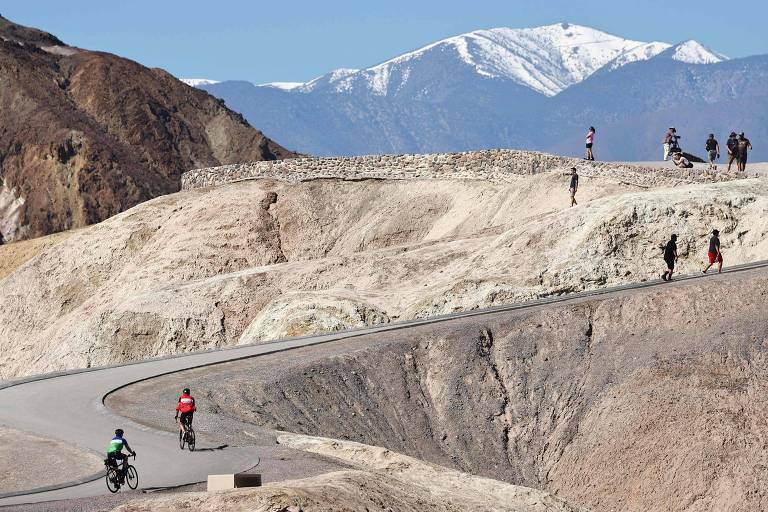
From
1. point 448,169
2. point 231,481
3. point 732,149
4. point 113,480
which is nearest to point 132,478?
point 113,480

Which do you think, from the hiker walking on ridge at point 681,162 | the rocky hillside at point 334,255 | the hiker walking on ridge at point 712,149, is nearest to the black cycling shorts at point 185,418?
the rocky hillside at point 334,255

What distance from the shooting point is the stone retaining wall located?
5950 cm

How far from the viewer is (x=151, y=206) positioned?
2936 inches

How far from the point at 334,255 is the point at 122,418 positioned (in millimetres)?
33678

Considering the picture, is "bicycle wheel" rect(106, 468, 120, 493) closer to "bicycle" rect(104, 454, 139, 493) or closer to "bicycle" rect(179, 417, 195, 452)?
"bicycle" rect(104, 454, 139, 493)

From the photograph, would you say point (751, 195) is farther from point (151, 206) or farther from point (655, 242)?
point (151, 206)

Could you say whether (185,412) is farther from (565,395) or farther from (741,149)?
(741,149)

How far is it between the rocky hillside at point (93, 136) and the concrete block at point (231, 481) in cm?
9559

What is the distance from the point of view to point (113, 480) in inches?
891

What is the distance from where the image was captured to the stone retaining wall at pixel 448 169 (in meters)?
59.5

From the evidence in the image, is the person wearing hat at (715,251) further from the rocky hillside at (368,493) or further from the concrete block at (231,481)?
the concrete block at (231,481)

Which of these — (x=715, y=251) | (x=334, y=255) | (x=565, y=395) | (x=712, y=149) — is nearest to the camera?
(x=565, y=395)

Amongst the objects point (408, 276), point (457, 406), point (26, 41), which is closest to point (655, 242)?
point (408, 276)

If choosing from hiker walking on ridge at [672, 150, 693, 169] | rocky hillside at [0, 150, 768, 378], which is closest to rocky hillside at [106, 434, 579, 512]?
rocky hillside at [0, 150, 768, 378]
